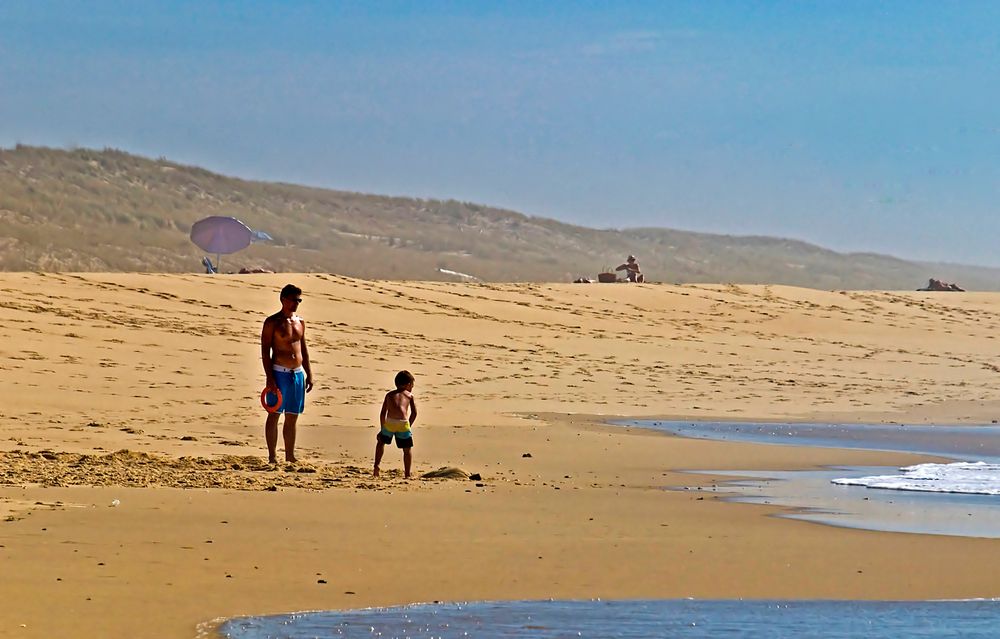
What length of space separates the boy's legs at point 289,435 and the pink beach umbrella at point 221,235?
25.1m

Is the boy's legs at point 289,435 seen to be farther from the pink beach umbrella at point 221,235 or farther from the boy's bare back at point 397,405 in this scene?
the pink beach umbrella at point 221,235

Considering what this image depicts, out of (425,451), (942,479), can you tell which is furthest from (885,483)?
(425,451)

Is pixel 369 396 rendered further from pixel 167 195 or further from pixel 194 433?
pixel 167 195

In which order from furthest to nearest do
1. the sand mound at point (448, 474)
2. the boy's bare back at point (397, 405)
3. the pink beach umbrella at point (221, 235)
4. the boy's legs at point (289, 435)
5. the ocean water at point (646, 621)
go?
the pink beach umbrella at point (221, 235) → the boy's legs at point (289, 435) → the boy's bare back at point (397, 405) → the sand mound at point (448, 474) → the ocean water at point (646, 621)

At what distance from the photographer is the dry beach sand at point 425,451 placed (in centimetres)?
604

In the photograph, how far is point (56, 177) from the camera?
77.9 meters

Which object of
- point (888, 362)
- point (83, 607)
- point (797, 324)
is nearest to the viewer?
point (83, 607)

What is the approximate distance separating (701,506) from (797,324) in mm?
18047

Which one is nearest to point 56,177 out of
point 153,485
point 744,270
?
point 744,270

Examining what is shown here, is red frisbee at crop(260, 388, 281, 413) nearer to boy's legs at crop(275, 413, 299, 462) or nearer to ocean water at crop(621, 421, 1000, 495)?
boy's legs at crop(275, 413, 299, 462)

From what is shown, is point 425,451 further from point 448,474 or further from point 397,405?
point 448,474

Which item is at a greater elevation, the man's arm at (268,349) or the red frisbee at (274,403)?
the man's arm at (268,349)

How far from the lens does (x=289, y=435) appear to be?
398 inches

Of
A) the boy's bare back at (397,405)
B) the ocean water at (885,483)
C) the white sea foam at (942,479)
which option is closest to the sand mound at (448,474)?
the boy's bare back at (397,405)
